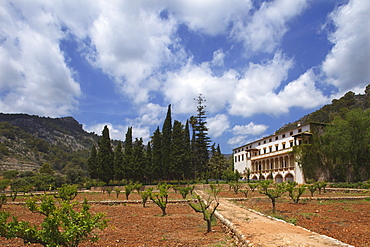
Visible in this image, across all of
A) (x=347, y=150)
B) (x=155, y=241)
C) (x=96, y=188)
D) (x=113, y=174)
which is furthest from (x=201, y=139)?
(x=155, y=241)

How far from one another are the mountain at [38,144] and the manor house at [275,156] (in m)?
61.4

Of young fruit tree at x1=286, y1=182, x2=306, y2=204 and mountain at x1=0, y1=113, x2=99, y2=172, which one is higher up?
mountain at x1=0, y1=113, x2=99, y2=172

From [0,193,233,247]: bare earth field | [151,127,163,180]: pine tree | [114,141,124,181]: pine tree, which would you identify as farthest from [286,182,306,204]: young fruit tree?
[114,141,124,181]: pine tree

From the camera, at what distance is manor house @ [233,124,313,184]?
40.8m

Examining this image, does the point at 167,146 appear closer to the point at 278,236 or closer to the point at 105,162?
the point at 105,162

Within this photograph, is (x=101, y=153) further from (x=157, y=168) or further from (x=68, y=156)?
(x=68, y=156)

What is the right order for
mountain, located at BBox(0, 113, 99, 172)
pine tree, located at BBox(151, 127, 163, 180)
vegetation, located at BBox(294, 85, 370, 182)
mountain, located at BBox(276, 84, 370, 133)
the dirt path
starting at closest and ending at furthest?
1. the dirt path
2. vegetation, located at BBox(294, 85, 370, 182)
3. pine tree, located at BBox(151, 127, 163, 180)
4. mountain, located at BBox(276, 84, 370, 133)
5. mountain, located at BBox(0, 113, 99, 172)

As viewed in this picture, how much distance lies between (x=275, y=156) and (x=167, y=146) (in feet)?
62.6

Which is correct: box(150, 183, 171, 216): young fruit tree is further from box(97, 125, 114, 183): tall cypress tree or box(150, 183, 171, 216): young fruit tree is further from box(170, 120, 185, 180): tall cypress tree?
box(97, 125, 114, 183): tall cypress tree

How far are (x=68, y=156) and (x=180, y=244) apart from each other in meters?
105

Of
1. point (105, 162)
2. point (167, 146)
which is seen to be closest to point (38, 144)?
point (105, 162)

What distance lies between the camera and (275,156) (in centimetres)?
4634

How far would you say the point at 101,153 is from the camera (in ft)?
148

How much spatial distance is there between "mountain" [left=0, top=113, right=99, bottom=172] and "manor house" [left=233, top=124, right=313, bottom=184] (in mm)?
61423
